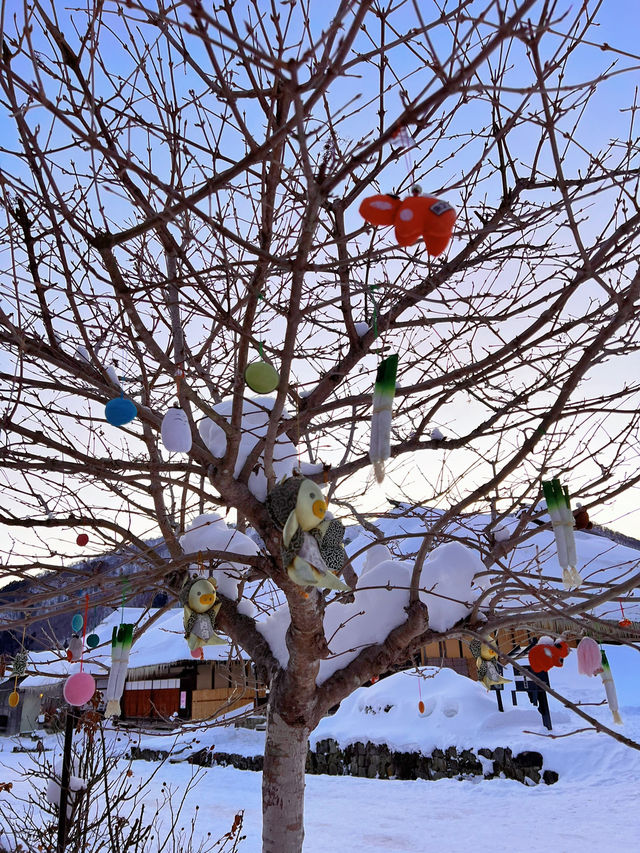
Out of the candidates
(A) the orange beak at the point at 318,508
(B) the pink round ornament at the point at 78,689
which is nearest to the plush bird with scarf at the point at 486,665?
(B) the pink round ornament at the point at 78,689

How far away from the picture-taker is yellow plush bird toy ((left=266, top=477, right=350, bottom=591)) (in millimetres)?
1824

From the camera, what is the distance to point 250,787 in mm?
10945

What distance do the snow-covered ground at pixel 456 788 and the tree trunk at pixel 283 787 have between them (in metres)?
2.57

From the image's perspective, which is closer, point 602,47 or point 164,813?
point 602,47

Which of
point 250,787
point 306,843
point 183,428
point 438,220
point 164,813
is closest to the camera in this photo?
point 438,220

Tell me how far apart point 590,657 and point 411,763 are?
8.80 m

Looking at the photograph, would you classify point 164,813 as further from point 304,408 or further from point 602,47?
point 602,47

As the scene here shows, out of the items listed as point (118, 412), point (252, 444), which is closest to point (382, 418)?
point (118, 412)

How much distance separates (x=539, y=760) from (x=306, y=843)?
167 inches

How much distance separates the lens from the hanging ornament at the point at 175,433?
2.11 metres

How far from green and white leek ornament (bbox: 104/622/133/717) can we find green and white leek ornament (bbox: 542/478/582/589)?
2.05 metres

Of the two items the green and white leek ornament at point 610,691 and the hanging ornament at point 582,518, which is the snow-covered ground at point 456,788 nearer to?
the green and white leek ornament at point 610,691

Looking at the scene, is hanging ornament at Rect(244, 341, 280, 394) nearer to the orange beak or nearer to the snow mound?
the orange beak

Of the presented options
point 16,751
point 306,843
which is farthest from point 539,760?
point 16,751
